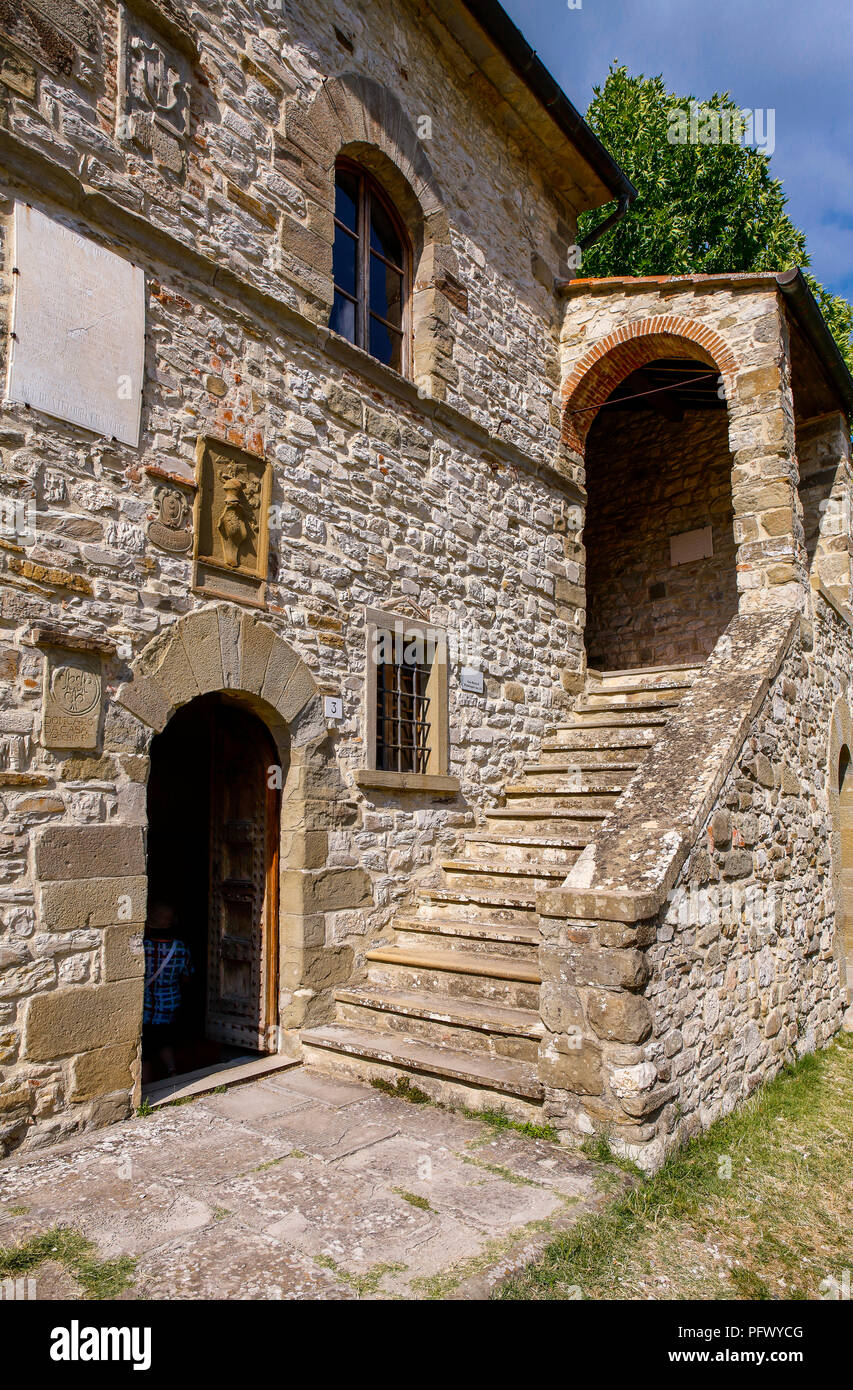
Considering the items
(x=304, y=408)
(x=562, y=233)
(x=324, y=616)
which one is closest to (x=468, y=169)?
(x=562, y=233)

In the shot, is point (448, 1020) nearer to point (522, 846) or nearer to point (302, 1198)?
point (302, 1198)

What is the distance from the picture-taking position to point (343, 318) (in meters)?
6.05

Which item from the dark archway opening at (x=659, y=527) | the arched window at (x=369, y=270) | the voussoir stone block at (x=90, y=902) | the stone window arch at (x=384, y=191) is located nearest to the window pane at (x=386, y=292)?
the arched window at (x=369, y=270)

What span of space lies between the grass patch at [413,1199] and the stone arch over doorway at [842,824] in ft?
15.3

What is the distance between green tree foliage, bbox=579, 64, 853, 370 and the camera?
42.9 feet

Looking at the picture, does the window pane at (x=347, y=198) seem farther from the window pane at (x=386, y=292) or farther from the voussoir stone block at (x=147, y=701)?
the voussoir stone block at (x=147, y=701)

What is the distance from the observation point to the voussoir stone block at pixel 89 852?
376 cm

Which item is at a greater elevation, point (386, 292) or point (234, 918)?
point (386, 292)

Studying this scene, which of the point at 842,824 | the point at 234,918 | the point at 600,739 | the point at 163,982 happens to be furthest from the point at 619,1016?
the point at 842,824

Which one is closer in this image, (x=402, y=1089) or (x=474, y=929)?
(x=402, y=1089)

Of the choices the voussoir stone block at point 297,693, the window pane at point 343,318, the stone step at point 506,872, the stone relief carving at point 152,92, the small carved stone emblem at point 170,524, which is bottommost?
the stone step at point 506,872

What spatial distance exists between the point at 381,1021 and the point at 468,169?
6.63 m

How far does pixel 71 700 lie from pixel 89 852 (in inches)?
26.9
